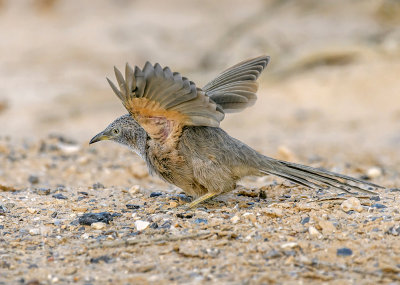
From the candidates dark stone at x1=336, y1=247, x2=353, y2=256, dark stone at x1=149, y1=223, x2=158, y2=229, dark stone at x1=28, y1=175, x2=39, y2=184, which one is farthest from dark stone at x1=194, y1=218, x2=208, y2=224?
dark stone at x1=28, y1=175, x2=39, y2=184

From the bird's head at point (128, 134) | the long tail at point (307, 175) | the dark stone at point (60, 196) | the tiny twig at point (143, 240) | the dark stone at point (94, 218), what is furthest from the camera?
the dark stone at point (60, 196)

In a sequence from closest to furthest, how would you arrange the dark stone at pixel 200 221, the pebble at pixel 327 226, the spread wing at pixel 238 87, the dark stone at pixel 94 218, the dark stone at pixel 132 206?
the pebble at pixel 327 226 → the dark stone at pixel 200 221 → the dark stone at pixel 94 218 → the dark stone at pixel 132 206 → the spread wing at pixel 238 87

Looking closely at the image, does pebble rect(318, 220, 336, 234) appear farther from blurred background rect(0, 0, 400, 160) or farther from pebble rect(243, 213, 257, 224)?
blurred background rect(0, 0, 400, 160)

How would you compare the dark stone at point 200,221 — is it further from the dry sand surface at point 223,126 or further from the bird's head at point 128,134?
the bird's head at point 128,134

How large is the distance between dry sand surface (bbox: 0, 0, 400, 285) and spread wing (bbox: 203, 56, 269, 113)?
90cm

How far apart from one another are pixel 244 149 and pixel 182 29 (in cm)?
1373

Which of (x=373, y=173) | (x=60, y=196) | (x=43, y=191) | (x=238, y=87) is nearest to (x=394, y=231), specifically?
(x=238, y=87)

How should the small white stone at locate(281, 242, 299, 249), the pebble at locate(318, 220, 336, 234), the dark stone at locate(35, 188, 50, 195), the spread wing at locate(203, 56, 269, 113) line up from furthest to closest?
the dark stone at locate(35, 188, 50, 195) → the spread wing at locate(203, 56, 269, 113) → the pebble at locate(318, 220, 336, 234) → the small white stone at locate(281, 242, 299, 249)

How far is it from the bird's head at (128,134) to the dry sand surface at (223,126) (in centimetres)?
54

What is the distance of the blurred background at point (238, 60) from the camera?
1343 cm

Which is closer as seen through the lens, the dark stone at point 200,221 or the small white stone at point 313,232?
the small white stone at point 313,232

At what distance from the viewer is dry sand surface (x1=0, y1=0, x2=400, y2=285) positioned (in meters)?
4.19

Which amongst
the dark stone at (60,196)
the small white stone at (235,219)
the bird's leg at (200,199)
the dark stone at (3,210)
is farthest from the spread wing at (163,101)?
the dark stone at (3,210)

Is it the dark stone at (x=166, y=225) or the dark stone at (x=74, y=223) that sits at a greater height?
the dark stone at (x=166, y=225)
